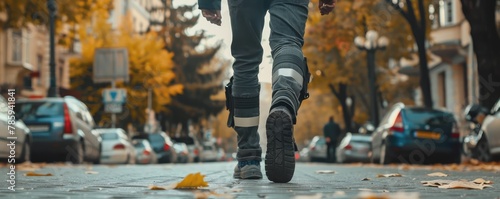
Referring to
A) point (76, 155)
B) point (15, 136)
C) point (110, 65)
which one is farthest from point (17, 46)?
point (15, 136)

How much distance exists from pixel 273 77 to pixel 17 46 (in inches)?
1361

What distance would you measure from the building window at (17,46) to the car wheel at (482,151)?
981 inches

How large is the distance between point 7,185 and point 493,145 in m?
11.6

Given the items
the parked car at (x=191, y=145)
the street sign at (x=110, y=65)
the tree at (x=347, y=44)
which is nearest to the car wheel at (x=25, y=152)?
the tree at (x=347, y=44)

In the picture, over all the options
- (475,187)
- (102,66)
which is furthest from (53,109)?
(102,66)

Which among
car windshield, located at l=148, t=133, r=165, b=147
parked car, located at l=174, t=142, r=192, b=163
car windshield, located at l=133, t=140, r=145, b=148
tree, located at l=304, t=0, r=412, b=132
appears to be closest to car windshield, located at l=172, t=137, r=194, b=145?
parked car, located at l=174, t=142, r=192, b=163

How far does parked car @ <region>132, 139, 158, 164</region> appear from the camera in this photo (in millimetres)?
31906

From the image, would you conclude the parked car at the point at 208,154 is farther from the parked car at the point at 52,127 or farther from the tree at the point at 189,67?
the parked car at the point at 52,127

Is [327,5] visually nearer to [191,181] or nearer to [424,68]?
[191,181]

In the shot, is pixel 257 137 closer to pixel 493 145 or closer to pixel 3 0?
pixel 493 145

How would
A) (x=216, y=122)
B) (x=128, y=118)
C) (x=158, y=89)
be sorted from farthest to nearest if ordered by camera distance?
1. (x=216, y=122)
2. (x=128, y=118)
3. (x=158, y=89)

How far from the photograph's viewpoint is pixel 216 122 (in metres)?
114

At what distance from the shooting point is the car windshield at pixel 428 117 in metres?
19.4

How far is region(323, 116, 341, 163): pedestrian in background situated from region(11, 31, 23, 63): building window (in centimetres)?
1319
